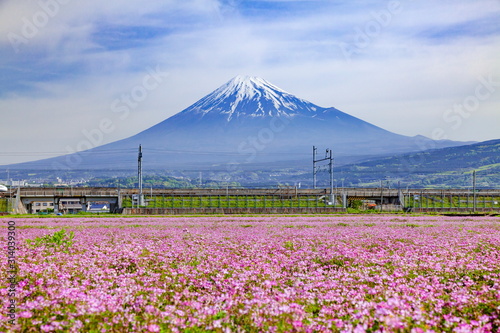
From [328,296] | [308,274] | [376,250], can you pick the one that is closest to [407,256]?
[376,250]

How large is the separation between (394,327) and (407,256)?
351 inches

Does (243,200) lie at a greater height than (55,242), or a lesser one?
lesser

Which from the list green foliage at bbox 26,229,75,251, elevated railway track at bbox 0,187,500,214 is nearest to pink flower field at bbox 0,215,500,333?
green foliage at bbox 26,229,75,251

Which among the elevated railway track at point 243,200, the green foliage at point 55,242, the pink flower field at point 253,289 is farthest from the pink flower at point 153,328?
the elevated railway track at point 243,200

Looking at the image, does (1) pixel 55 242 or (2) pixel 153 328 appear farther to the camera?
(1) pixel 55 242

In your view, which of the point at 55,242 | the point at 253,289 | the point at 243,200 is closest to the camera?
the point at 253,289

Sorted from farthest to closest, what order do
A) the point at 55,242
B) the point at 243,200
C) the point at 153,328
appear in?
the point at 243,200 → the point at 55,242 → the point at 153,328

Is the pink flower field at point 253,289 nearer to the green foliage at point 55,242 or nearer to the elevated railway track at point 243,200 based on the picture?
the green foliage at point 55,242

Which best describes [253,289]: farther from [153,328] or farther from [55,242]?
[55,242]

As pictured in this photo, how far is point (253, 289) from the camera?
1030cm

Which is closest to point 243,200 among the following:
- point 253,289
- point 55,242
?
point 55,242

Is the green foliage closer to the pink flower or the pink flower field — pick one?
the pink flower field

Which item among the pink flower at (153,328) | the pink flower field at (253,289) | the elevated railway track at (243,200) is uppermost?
the pink flower at (153,328)

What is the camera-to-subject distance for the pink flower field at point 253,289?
7.78m
